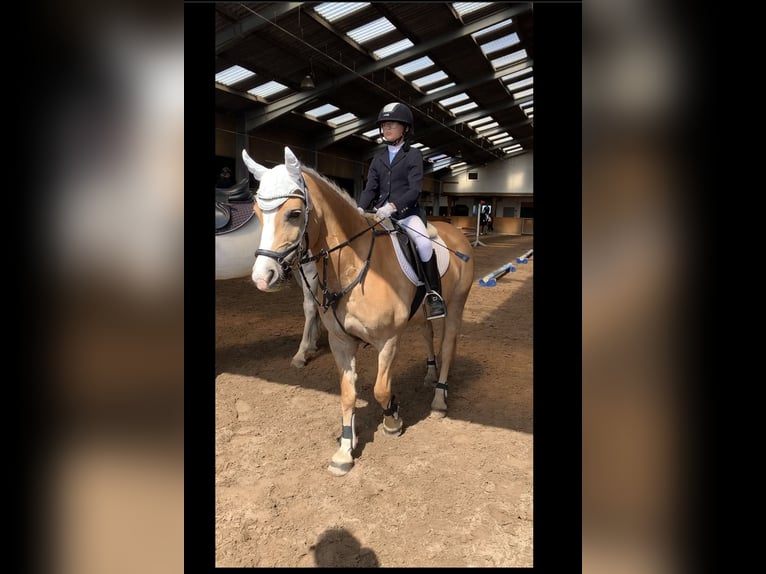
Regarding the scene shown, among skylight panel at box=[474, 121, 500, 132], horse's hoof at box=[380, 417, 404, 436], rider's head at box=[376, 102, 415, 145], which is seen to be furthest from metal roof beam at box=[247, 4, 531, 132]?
skylight panel at box=[474, 121, 500, 132]

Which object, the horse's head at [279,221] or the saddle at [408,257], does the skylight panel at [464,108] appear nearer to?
the saddle at [408,257]

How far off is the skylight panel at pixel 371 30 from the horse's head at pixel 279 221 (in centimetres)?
696

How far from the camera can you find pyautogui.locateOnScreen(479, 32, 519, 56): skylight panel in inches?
382

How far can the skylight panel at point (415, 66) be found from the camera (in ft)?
31.5

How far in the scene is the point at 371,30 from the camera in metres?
7.60

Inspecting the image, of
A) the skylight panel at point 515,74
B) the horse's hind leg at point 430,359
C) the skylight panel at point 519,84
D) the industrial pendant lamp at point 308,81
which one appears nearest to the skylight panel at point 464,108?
the skylight panel at point 519,84

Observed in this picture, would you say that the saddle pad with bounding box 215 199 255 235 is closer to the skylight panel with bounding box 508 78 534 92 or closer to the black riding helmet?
the black riding helmet

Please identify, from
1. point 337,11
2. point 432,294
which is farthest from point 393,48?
point 432,294

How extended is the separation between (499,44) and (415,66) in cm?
232
